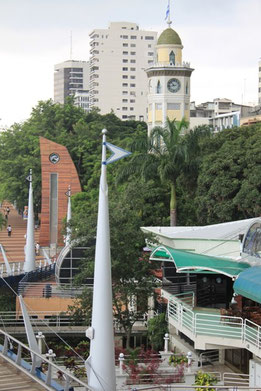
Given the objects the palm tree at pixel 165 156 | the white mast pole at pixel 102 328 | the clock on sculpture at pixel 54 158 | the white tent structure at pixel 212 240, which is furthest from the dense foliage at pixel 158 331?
the clock on sculpture at pixel 54 158

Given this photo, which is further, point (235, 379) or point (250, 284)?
point (235, 379)

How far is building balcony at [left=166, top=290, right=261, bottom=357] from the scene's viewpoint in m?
25.9

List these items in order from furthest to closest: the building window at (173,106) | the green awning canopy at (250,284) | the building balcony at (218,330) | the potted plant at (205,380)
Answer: the building window at (173,106) → the building balcony at (218,330) → the potted plant at (205,380) → the green awning canopy at (250,284)

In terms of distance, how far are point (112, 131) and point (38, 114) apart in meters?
10.3

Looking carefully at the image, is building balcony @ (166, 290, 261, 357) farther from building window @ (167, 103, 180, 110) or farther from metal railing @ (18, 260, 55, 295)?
building window @ (167, 103, 180, 110)

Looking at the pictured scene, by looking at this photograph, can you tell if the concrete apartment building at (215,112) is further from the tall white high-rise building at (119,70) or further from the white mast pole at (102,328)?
the white mast pole at (102,328)

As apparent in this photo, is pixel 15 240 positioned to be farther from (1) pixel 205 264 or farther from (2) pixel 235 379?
(2) pixel 235 379

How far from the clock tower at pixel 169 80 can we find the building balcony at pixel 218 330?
57.2 metres

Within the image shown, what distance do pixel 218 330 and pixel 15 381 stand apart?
31.8ft

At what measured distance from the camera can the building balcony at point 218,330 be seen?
2591 cm

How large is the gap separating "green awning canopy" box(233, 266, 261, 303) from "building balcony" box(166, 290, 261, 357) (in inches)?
30.4

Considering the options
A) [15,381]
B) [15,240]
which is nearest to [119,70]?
[15,240]

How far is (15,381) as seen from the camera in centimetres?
1845

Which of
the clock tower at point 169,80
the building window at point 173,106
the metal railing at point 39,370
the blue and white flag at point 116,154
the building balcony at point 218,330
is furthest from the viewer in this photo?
the building window at point 173,106
